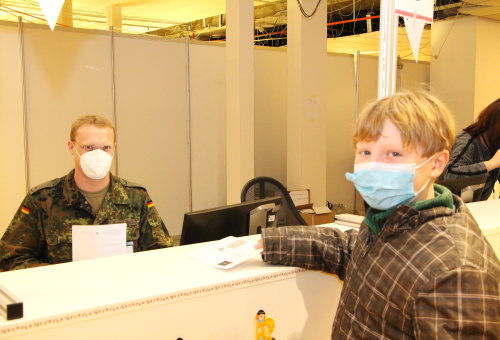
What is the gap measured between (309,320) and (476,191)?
1.44 meters

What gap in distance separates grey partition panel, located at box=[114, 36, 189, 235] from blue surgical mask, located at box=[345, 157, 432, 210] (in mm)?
3924

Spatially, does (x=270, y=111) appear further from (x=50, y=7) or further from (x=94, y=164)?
(x=50, y=7)

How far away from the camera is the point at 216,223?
1.62 m

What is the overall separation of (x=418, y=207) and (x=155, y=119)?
13.6 feet

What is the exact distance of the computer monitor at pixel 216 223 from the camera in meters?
1.56

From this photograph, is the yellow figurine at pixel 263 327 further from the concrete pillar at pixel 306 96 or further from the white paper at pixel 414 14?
the concrete pillar at pixel 306 96

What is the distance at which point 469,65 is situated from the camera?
6.46m

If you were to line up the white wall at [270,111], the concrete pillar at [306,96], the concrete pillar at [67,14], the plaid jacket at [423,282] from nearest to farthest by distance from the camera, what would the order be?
the plaid jacket at [423,282]
the concrete pillar at [306,96]
the white wall at [270,111]
the concrete pillar at [67,14]

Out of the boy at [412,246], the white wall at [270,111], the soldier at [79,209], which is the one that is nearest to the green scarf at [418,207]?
the boy at [412,246]

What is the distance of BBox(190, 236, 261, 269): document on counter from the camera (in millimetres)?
1255

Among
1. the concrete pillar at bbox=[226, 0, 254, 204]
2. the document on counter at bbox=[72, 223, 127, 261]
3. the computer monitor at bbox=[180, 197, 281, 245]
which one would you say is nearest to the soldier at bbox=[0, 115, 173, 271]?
the document on counter at bbox=[72, 223, 127, 261]

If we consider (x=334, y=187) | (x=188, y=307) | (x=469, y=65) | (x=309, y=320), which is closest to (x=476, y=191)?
(x=309, y=320)

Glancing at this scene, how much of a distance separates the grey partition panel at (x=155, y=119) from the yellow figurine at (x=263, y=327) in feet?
12.4

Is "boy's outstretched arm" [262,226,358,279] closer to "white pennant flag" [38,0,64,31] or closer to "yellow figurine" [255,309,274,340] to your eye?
"yellow figurine" [255,309,274,340]
